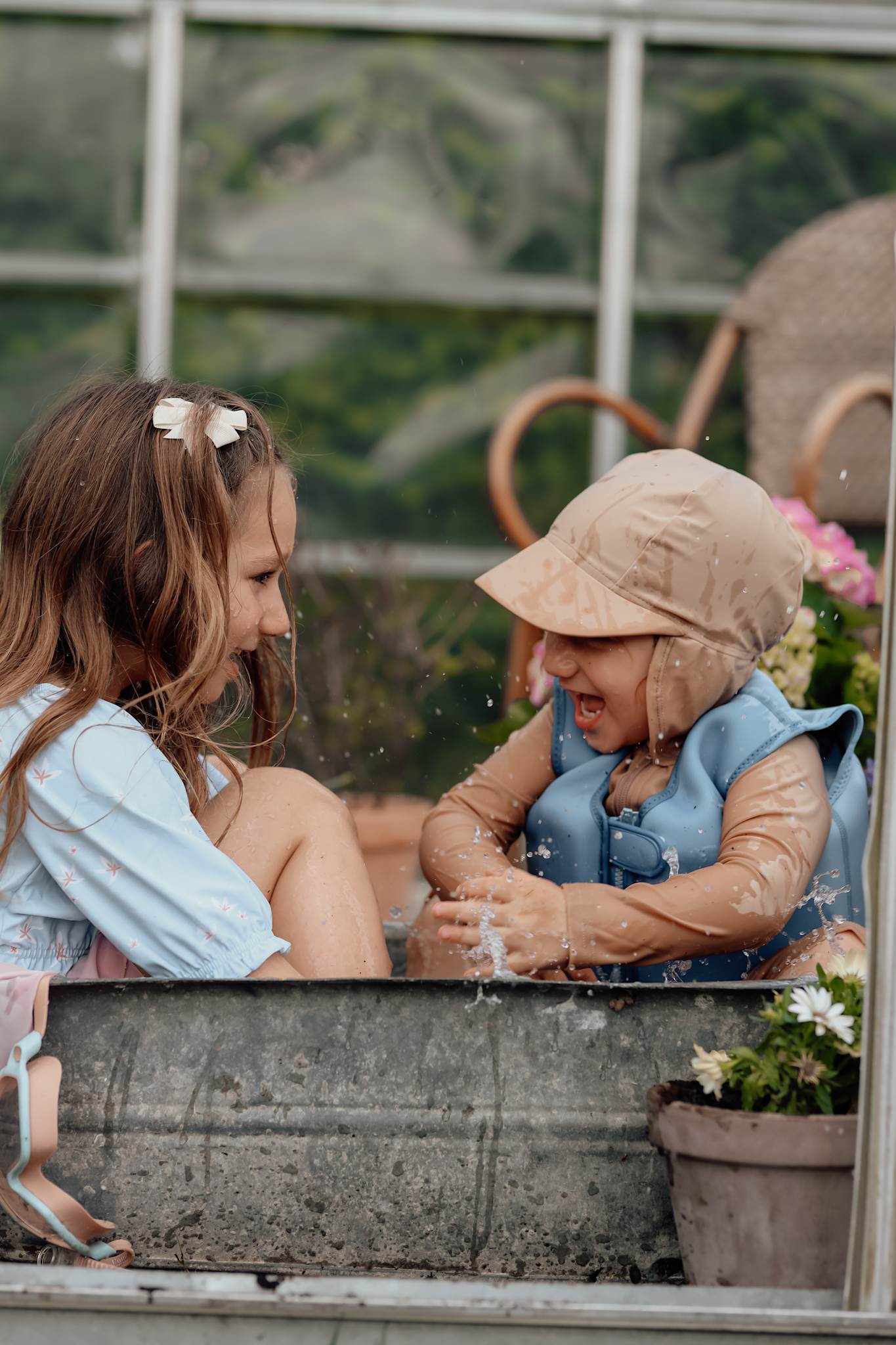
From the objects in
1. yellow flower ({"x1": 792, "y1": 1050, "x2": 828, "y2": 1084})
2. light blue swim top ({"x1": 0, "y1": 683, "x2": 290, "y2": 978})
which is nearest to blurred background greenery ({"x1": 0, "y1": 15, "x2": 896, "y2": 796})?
light blue swim top ({"x1": 0, "y1": 683, "x2": 290, "y2": 978})

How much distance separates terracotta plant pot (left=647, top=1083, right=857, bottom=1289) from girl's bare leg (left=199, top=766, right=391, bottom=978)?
0.45m

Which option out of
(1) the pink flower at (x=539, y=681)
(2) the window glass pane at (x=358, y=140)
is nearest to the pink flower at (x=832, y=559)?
(1) the pink flower at (x=539, y=681)

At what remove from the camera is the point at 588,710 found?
69.7 inches

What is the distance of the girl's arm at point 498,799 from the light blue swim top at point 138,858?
0.44 metres

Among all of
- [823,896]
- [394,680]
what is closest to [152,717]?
[823,896]

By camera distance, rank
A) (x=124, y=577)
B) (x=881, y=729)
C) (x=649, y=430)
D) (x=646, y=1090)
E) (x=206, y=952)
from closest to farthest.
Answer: (x=881, y=729), (x=646, y=1090), (x=206, y=952), (x=124, y=577), (x=649, y=430)

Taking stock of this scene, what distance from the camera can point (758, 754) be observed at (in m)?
1.65

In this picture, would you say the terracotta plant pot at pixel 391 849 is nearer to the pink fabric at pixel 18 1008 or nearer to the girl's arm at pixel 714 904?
the girl's arm at pixel 714 904

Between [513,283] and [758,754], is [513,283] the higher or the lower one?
the higher one

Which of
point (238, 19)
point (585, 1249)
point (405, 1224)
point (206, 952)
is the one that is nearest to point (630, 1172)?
point (585, 1249)

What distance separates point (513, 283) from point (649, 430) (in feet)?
3.46

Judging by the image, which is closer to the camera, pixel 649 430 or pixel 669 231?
pixel 649 430

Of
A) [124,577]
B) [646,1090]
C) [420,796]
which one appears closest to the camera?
[646,1090]

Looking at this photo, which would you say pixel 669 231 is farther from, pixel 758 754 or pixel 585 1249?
pixel 585 1249
